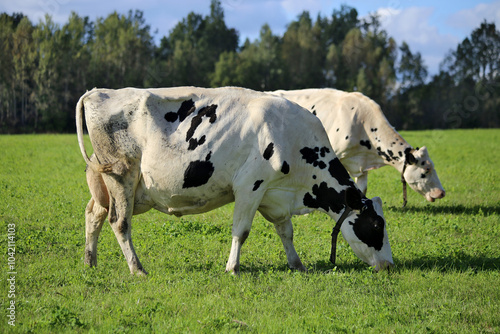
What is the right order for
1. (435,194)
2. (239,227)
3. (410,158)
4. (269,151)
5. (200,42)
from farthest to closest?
(200,42), (435,194), (410,158), (239,227), (269,151)

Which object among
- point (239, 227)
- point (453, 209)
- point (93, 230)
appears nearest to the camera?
point (239, 227)

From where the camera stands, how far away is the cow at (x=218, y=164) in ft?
25.5

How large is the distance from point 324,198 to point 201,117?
7.58ft

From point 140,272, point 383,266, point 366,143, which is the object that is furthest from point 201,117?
point 366,143

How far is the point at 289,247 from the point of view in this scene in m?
8.38

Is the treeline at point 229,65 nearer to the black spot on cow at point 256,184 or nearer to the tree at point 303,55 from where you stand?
the tree at point 303,55

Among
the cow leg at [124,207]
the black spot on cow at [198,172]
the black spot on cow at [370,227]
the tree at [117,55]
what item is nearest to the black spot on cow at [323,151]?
the black spot on cow at [370,227]

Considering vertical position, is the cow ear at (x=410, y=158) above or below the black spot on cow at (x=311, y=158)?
below

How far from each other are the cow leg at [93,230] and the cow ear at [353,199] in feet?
12.8

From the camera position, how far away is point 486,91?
69562 mm

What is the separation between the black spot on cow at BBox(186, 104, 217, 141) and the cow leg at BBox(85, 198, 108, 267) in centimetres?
198

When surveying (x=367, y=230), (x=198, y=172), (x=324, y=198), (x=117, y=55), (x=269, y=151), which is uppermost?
(x=117, y=55)

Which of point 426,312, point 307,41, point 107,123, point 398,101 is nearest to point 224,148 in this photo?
point 107,123

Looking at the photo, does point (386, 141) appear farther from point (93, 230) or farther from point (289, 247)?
point (93, 230)
